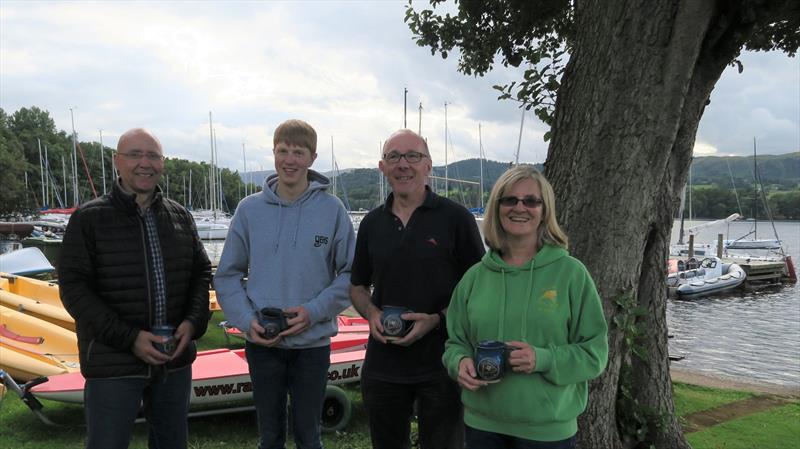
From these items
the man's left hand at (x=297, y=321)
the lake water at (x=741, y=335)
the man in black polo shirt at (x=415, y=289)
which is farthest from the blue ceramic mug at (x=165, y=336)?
the lake water at (x=741, y=335)

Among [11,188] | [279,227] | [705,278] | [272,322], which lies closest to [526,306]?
[272,322]

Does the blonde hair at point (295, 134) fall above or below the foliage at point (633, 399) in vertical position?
above

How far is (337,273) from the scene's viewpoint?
346cm

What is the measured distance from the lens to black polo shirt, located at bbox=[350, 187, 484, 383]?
10.2 ft

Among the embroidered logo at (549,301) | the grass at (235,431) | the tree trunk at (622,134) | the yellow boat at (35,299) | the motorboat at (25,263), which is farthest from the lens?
the motorboat at (25,263)

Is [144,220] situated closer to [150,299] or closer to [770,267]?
[150,299]

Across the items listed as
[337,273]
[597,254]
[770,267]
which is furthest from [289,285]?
[770,267]

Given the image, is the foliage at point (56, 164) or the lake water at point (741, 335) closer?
the lake water at point (741, 335)

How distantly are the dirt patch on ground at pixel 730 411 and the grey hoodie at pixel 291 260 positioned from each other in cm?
496

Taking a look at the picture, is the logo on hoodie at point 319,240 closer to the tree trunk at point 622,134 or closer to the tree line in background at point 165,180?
the tree trunk at point 622,134

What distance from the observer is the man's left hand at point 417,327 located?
2.96 metres

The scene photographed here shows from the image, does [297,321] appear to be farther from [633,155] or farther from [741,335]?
[741,335]

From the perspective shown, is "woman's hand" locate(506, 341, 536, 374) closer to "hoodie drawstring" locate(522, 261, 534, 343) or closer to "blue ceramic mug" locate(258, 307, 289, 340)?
"hoodie drawstring" locate(522, 261, 534, 343)

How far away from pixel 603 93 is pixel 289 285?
8.73 feet
